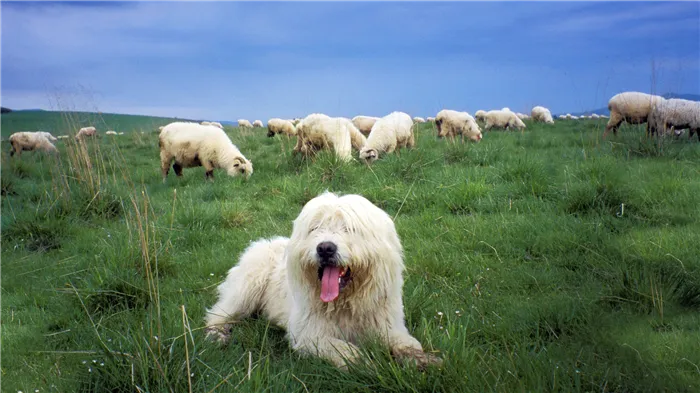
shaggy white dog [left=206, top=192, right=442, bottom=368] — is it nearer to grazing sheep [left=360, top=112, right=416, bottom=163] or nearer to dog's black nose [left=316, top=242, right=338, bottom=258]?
dog's black nose [left=316, top=242, right=338, bottom=258]

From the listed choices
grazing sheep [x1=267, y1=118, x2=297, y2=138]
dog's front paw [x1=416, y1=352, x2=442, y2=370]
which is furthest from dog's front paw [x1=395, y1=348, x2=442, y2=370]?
grazing sheep [x1=267, y1=118, x2=297, y2=138]

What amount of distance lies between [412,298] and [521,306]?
87cm

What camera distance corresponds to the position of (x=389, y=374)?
3072mm

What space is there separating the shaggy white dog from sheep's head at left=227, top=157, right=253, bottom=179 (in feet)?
24.4

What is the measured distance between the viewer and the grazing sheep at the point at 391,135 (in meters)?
13.3

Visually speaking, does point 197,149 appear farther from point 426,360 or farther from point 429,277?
point 426,360

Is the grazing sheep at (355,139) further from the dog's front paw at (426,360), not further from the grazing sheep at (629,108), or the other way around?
the dog's front paw at (426,360)

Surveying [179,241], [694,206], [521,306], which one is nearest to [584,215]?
[694,206]

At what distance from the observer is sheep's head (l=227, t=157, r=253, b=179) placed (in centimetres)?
1135

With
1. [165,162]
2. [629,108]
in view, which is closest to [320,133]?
[165,162]

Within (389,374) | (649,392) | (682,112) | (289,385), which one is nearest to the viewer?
(649,392)

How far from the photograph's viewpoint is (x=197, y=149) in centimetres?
1290

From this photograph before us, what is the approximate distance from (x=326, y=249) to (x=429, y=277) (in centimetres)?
205

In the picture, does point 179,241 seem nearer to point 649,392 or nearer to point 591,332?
point 591,332
